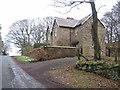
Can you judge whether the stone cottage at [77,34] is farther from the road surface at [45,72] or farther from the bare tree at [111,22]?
the road surface at [45,72]

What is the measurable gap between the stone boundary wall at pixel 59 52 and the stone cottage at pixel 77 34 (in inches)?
265

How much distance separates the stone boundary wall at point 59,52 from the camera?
1348 inches

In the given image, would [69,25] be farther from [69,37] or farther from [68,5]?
[68,5]

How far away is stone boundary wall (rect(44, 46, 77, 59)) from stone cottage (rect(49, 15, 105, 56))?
22.1 feet

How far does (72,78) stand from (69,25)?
32.7 meters

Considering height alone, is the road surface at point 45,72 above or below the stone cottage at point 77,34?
below

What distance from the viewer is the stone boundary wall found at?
34.2m

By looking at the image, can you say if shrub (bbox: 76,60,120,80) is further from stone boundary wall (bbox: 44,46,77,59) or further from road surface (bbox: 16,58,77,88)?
stone boundary wall (bbox: 44,46,77,59)

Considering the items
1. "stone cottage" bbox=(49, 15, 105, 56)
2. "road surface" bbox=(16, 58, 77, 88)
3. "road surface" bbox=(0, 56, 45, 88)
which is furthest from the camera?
"stone cottage" bbox=(49, 15, 105, 56)

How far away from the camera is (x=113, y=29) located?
2276 inches

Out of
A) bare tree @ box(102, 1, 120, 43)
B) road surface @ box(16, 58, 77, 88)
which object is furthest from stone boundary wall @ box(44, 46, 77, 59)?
bare tree @ box(102, 1, 120, 43)

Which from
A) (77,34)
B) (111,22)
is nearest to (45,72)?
(77,34)

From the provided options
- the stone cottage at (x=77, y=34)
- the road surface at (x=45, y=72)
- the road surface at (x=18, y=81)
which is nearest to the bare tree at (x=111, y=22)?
the stone cottage at (x=77, y=34)

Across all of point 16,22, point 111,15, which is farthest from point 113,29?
point 16,22
